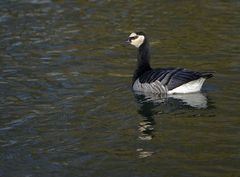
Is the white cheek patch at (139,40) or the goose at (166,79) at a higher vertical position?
the white cheek patch at (139,40)

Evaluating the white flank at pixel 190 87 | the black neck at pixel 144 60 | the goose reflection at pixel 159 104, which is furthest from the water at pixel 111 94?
the black neck at pixel 144 60

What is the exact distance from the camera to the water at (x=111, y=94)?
13773 millimetres

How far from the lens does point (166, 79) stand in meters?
18.3

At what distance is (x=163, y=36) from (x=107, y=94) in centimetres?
647

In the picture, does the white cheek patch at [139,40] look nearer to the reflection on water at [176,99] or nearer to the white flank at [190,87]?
the reflection on water at [176,99]

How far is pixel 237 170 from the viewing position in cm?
1298

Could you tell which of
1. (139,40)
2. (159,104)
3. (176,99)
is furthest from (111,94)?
(139,40)

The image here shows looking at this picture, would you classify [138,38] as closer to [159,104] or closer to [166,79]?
[166,79]

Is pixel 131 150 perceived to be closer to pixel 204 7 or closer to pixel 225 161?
pixel 225 161

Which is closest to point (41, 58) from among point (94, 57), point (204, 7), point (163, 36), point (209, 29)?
point (94, 57)

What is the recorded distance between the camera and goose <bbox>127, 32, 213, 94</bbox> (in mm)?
17969

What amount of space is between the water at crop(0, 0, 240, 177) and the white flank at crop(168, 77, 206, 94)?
17cm

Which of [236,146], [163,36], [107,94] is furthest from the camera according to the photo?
[163,36]

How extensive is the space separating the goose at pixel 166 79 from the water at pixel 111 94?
0.85 feet
